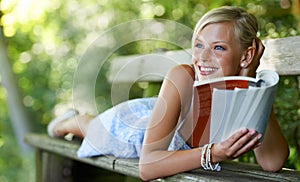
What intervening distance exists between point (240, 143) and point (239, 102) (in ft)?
0.35

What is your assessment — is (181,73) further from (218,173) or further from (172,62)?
(172,62)

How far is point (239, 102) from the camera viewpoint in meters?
1.42

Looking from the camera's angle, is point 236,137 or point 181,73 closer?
point 236,137

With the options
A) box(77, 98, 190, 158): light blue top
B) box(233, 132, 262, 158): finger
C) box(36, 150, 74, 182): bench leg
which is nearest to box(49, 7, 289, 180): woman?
box(233, 132, 262, 158): finger

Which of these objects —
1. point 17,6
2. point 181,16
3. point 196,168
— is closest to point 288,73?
point 196,168

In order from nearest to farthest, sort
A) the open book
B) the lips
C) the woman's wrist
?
1. the open book
2. the woman's wrist
3. the lips

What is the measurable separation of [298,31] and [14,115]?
2.69m

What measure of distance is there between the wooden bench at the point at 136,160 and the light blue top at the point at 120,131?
0.04 m

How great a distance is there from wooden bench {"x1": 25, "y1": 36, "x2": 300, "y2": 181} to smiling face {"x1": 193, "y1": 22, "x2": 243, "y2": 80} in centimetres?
30

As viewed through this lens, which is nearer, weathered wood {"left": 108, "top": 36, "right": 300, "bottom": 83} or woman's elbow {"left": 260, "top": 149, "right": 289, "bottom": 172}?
woman's elbow {"left": 260, "top": 149, "right": 289, "bottom": 172}

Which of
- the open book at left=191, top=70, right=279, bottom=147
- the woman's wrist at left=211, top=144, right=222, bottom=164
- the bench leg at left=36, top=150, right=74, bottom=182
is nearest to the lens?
the open book at left=191, top=70, right=279, bottom=147

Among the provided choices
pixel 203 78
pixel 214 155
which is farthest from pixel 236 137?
pixel 203 78

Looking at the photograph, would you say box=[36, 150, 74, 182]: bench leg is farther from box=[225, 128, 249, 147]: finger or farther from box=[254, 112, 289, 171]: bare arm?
box=[225, 128, 249, 147]: finger

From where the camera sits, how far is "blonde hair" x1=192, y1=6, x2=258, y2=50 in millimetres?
1660
